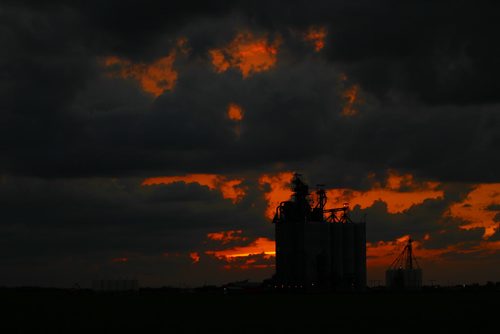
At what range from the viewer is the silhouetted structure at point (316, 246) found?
507 ft

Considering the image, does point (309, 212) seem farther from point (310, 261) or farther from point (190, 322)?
point (190, 322)

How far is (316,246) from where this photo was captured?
A: 511 feet

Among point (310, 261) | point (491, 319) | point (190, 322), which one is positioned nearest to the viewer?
point (190, 322)

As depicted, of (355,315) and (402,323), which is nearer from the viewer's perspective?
(402,323)

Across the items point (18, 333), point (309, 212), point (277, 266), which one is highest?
point (309, 212)

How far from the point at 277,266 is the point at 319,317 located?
7997 centimetres

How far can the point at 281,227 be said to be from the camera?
158m

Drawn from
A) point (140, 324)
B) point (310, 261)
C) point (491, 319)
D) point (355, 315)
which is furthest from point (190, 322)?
point (310, 261)

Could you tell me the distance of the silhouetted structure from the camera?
154 meters

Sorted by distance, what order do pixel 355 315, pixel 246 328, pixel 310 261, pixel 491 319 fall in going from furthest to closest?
pixel 310 261, pixel 355 315, pixel 491 319, pixel 246 328

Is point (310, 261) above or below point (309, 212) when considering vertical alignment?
below

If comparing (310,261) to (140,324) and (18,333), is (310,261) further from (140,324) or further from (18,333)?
(18,333)

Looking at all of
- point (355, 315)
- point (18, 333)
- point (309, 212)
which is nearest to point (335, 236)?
point (309, 212)

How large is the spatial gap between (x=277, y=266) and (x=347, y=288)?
14540mm
